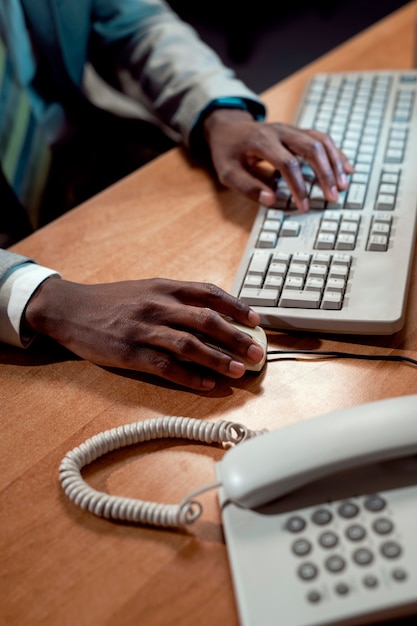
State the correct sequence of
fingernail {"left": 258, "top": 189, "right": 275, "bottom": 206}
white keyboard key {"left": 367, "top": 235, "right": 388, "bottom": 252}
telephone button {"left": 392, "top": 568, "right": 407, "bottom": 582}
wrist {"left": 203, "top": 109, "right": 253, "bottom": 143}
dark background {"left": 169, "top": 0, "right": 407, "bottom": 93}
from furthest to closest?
dark background {"left": 169, "top": 0, "right": 407, "bottom": 93}
wrist {"left": 203, "top": 109, "right": 253, "bottom": 143}
fingernail {"left": 258, "top": 189, "right": 275, "bottom": 206}
white keyboard key {"left": 367, "top": 235, "right": 388, "bottom": 252}
telephone button {"left": 392, "top": 568, "right": 407, "bottom": 582}

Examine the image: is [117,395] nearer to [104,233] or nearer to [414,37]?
[104,233]

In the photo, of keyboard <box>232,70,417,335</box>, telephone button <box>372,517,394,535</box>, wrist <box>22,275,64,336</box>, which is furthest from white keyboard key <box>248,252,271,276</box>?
telephone button <box>372,517,394,535</box>

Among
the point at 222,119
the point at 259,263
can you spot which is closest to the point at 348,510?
the point at 259,263

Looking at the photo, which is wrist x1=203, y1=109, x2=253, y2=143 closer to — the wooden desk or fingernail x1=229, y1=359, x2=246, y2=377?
the wooden desk

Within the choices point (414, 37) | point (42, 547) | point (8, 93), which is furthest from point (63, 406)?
point (414, 37)

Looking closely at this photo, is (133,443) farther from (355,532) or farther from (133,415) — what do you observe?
(355,532)

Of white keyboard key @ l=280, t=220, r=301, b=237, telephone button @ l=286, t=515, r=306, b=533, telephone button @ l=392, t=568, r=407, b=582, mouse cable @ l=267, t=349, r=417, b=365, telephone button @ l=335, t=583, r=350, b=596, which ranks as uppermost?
telephone button @ l=392, t=568, r=407, b=582

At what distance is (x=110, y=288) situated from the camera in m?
0.78

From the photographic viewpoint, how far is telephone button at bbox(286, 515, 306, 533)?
54 centimetres

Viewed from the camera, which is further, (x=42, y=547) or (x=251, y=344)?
(x=251, y=344)

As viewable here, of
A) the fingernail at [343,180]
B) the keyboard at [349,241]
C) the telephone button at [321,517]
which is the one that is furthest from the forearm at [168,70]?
the telephone button at [321,517]

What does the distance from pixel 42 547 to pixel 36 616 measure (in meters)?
0.06

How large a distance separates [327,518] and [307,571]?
0.05m

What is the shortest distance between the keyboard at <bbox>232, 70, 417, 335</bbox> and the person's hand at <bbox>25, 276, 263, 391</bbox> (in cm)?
6
